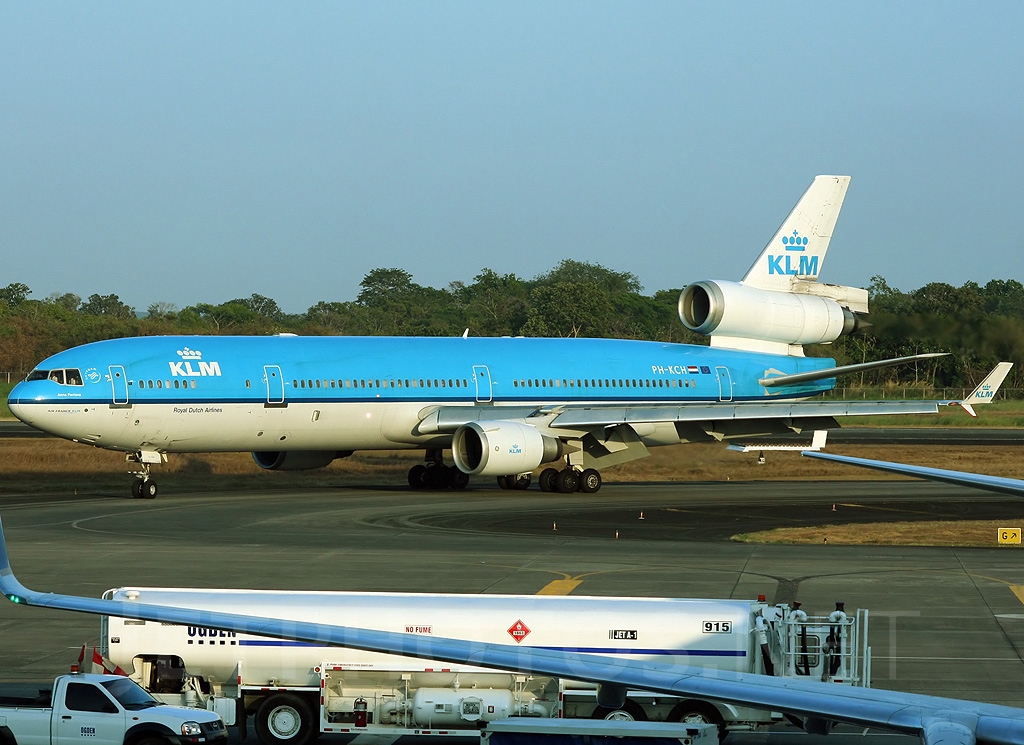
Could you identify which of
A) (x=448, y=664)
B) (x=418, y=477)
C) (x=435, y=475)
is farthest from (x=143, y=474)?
(x=448, y=664)

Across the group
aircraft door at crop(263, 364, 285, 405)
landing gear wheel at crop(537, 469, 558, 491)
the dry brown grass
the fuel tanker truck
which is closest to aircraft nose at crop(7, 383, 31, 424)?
aircraft door at crop(263, 364, 285, 405)

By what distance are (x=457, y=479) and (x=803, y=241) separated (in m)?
14.6

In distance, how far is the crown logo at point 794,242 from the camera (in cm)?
4547

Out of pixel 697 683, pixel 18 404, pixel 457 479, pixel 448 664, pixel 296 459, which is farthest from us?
pixel 457 479

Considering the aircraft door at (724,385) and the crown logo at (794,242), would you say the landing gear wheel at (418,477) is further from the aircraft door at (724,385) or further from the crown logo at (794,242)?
the crown logo at (794,242)

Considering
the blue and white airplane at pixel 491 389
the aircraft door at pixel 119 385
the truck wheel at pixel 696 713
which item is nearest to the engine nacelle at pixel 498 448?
the blue and white airplane at pixel 491 389

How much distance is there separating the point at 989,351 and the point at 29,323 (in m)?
83.2

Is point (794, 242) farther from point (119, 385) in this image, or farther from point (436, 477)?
point (119, 385)

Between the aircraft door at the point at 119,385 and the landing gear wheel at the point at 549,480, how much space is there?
13119 millimetres

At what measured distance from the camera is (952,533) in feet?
101

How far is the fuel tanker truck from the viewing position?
45.3 ft

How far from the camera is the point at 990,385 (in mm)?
31344

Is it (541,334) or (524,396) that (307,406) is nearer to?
(524,396)

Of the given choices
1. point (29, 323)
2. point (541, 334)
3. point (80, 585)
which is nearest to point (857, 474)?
point (80, 585)
